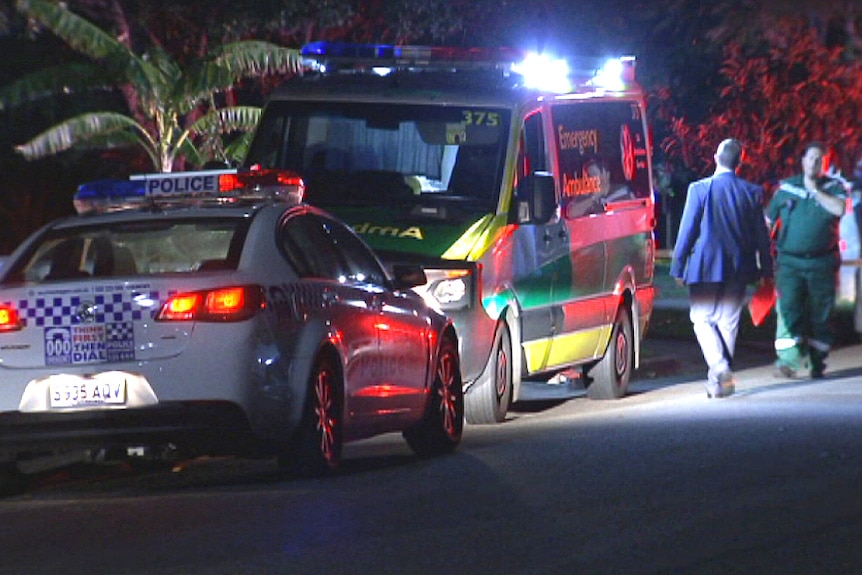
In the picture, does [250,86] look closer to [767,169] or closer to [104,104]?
[104,104]

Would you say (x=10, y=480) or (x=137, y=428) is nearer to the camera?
(x=137, y=428)

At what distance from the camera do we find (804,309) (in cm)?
1708

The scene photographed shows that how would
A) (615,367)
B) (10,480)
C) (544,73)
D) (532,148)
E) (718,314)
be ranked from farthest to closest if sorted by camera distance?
(615,367) → (544,73) → (718,314) → (532,148) → (10,480)

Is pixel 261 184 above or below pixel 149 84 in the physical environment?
below

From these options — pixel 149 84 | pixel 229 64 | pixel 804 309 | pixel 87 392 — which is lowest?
pixel 804 309

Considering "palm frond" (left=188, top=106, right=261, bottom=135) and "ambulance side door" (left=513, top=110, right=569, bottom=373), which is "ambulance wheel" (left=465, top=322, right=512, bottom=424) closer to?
"ambulance side door" (left=513, top=110, right=569, bottom=373)

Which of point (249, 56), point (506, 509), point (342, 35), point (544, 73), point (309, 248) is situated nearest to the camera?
point (506, 509)

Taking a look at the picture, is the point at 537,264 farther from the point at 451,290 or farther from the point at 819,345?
the point at 819,345

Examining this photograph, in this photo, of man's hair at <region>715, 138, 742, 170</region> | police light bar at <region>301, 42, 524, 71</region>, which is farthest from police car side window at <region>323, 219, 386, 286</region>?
man's hair at <region>715, 138, 742, 170</region>

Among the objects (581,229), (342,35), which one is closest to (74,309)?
(581,229)

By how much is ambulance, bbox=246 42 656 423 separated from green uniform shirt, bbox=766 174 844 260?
54.2 inches

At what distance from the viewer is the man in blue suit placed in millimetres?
15273

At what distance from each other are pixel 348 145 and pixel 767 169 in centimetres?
2965

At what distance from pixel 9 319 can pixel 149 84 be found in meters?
14.7
